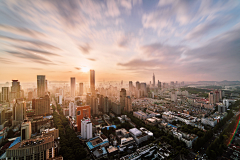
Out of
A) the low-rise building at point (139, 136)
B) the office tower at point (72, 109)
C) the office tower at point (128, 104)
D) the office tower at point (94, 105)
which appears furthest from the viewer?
the office tower at point (128, 104)

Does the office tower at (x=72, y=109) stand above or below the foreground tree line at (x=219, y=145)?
above

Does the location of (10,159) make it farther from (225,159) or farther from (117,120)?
(225,159)

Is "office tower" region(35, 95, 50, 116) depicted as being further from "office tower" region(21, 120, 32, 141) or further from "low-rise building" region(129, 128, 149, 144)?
"low-rise building" region(129, 128, 149, 144)

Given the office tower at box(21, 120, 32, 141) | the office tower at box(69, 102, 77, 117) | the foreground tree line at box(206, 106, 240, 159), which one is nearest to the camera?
the foreground tree line at box(206, 106, 240, 159)

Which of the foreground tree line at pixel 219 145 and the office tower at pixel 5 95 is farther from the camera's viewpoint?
the office tower at pixel 5 95

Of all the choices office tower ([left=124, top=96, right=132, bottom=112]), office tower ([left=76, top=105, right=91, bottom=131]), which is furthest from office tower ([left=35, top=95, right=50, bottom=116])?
office tower ([left=124, top=96, right=132, bottom=112])

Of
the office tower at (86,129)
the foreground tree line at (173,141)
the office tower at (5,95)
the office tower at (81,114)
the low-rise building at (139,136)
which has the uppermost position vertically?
the office tower at (5,95)

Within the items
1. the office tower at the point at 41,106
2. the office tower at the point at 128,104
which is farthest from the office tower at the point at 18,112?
the office tower at the point at 128,104

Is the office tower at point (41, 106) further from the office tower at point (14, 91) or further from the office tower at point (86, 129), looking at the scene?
the office tower at point (86, 129)

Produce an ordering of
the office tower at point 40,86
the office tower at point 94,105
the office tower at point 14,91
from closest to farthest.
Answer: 1. the office tower at point 94,105
2. the office tower at point 14,91
3. the office tower at point 40,86

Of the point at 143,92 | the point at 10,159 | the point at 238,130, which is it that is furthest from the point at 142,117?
the point at 143,92

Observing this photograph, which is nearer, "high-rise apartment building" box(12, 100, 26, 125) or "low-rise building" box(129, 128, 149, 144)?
"low-rise building" box(129, 128, 149, 144)
